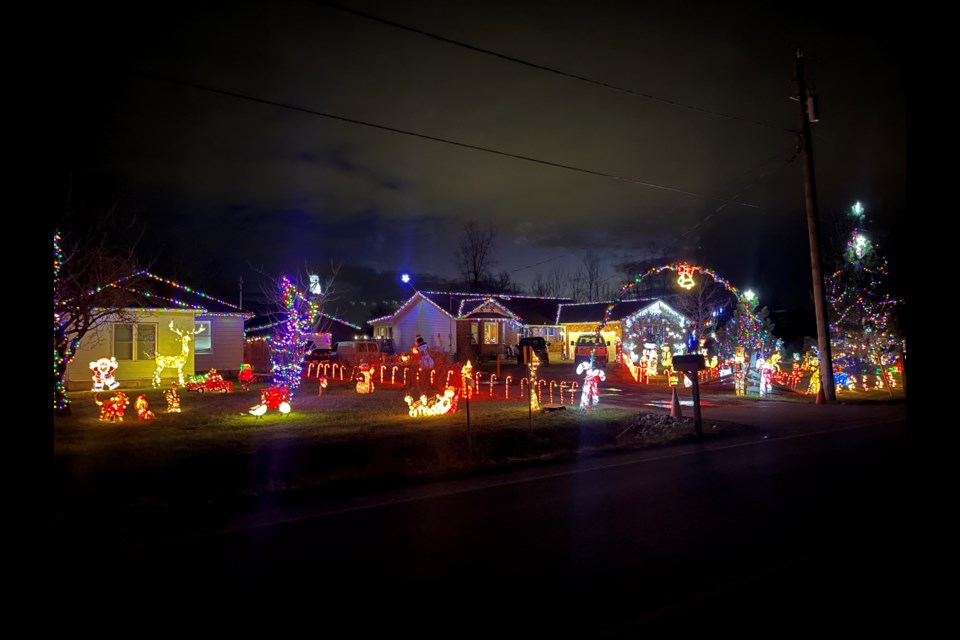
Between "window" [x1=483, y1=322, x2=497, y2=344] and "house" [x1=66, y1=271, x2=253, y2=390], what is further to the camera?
"window" [x1=483, y1=322, x2=497, y2=344]

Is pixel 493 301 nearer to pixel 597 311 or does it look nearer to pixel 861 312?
pixel 597 311

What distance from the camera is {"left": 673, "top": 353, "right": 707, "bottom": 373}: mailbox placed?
44.5 ft

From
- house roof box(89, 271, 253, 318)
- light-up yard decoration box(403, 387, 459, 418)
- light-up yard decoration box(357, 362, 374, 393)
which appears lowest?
light-up yard decoration box(403, 387, 459, 418)

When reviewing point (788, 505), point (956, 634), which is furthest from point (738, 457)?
point (956, 634)

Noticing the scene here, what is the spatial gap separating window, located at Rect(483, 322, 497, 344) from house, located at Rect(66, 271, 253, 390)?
21.7 metres

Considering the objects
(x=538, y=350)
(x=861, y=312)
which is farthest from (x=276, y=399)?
(x=538, y=350)

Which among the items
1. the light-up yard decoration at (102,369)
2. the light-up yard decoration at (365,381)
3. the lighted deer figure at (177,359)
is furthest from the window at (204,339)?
the light-up yard decoration at (102,369)

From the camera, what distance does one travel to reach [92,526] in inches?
269

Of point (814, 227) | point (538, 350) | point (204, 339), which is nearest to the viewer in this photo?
point (814, 227)

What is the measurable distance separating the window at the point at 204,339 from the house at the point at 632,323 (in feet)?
70.3

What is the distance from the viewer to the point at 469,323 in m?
45.4

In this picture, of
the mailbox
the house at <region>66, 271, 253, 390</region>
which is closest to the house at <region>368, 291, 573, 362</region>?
the house at <region>66, 271, 253, 390</region>

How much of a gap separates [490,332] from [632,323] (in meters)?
10.4

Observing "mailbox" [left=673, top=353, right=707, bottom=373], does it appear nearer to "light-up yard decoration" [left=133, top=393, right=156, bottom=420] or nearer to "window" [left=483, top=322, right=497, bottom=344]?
"light-up yard decoration" [left=133, top=393, right=156, bottom=420]
